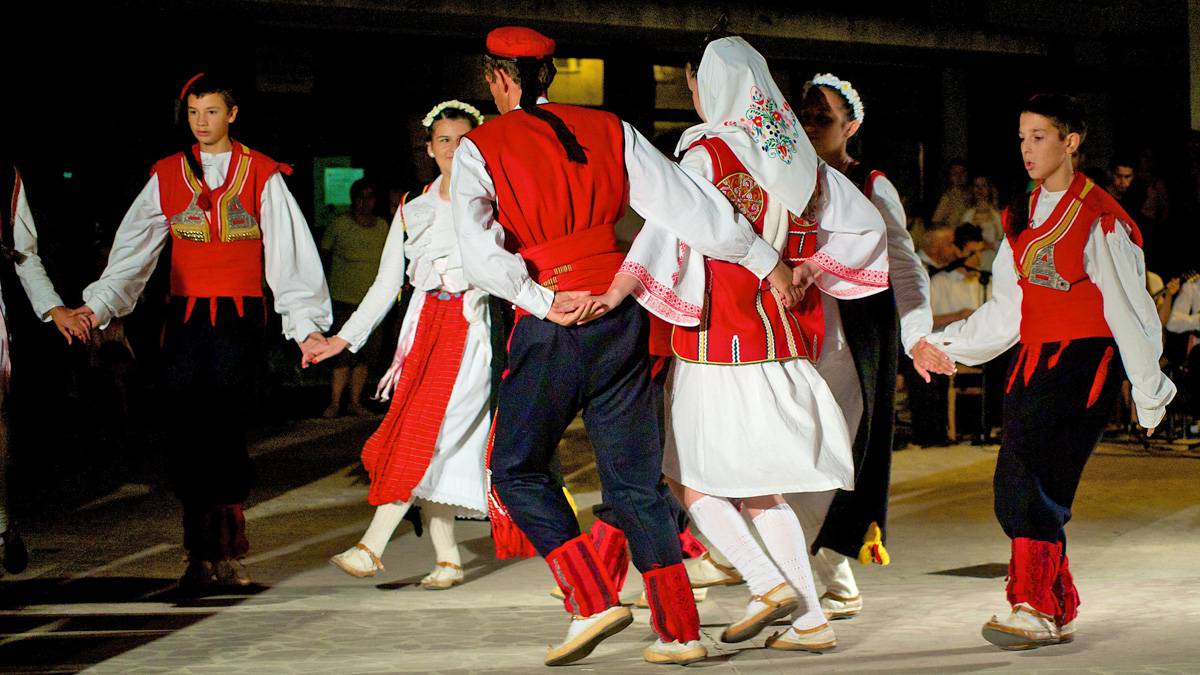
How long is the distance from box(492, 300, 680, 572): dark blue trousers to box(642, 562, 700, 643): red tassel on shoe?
31mm

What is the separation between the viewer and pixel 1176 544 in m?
6.60

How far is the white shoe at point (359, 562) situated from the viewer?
5.92 metres

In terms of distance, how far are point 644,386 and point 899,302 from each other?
1.16m

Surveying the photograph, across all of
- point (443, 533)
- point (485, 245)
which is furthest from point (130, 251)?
point (485, 245)

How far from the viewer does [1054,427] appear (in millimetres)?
4742

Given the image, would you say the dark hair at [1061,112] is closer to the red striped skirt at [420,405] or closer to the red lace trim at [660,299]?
the red lace trim at [660,299]

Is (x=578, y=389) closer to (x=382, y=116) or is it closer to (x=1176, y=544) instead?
(x=1176, y=544)

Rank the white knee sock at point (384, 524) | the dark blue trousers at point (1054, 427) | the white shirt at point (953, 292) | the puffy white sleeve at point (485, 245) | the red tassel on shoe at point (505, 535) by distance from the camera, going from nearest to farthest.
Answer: the puffy white sleeve at point (485, 245)
the dark blue trousers at point (1054, 427)
the red tassel on shoe at point (505, 535)
the white knee sock at point (384, 524)
the white shirt at point (953, 292)

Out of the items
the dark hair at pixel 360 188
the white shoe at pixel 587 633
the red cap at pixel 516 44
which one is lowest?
the white shoe at pixel 587 633

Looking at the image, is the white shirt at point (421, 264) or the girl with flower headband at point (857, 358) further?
the white shirt at point (421, 264)

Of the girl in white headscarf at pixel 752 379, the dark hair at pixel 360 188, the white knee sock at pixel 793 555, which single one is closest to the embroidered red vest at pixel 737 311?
the girl in white headscarf at pixel 752 379

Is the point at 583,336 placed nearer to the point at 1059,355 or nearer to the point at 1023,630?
the point at 1059,355

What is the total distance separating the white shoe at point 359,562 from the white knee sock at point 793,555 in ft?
5.81

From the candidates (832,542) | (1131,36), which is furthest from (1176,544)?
(1131,36)
